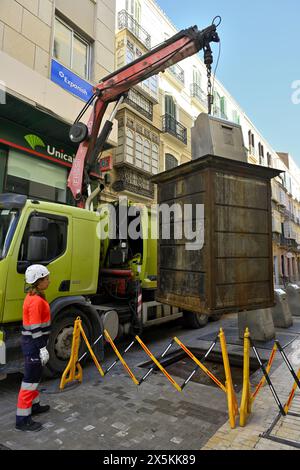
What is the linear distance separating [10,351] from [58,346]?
2.94ft

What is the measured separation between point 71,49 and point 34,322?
35.0 feet

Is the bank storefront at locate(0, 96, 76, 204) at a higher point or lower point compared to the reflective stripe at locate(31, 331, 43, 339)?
higher

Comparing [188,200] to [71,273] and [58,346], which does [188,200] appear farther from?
[58,346]

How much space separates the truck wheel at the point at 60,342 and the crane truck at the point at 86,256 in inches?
0.6

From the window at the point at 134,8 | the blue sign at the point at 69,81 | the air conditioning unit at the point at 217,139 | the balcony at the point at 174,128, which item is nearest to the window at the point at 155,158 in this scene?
the balcony at the point at 174,128

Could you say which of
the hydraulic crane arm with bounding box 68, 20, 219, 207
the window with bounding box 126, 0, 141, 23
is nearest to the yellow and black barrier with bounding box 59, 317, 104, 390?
the hydraulic crane arm with bounding box 68, 20, 219, 207

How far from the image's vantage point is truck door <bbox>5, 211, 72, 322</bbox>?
473 cm

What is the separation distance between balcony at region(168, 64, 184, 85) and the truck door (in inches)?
683

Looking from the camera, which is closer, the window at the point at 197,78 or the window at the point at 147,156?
the window at the point at 147,156

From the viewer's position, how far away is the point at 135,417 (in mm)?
3938

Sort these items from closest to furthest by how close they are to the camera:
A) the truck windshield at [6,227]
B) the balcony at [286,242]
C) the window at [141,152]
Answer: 1. the truck windshield at [6,227]
2. the window at [141,152]
3. the balcony at [286,242]

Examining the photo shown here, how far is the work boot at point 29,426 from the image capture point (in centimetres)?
360

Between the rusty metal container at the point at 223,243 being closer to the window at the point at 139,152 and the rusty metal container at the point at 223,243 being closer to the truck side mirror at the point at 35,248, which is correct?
the truck side mirror at the point at 35,248

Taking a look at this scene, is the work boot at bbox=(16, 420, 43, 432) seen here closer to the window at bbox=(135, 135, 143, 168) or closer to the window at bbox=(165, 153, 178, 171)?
the window at bbox=(135, 135, 143, 168)
